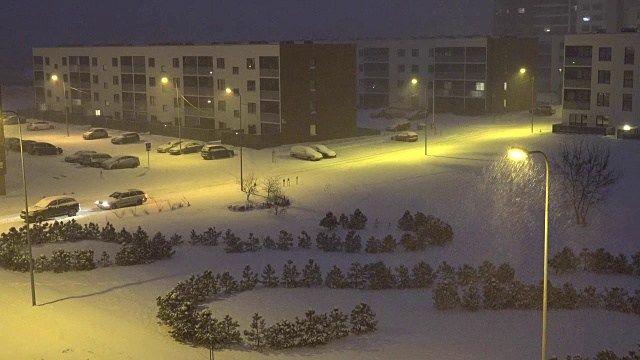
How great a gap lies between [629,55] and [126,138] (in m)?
43.8

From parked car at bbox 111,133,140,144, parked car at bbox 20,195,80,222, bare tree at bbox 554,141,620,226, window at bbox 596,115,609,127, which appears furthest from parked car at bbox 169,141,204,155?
window at bbox 596,115,609,127

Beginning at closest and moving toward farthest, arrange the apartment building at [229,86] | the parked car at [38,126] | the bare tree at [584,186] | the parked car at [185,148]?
1. the bare tree at [584,186]
2. the parked car at [185,148]
3. the apartment building at [229,86]
4. the parked car at [38,126]

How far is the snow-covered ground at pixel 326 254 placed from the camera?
21703mm

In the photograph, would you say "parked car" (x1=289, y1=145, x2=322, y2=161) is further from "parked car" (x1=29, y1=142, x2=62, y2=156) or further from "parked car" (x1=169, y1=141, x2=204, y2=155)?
"parked car" (x1=29, y1=142, x2=62, y2=156)

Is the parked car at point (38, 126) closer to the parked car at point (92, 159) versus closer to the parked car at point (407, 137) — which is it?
the parked car at point (92, 159)

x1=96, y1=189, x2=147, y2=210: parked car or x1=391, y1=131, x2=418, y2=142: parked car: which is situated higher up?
x1=391, y1=131, x2=418, y2=142: parked car

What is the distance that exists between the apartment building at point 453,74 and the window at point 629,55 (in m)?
19.5

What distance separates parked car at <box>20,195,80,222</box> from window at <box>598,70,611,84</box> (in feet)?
154

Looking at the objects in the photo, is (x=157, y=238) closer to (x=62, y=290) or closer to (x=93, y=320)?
(x=62, y=290)

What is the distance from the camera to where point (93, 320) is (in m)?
23.3

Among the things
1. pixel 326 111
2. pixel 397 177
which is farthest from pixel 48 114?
pixel 397 177

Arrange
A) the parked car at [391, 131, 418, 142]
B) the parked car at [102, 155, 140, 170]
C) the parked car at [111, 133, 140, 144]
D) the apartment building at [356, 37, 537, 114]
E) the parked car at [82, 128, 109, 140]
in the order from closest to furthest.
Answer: the parked car at [102, 155, 140, 170]
the parked car at [391, 131, 418, 142]
the parked car at [111, 133, 140, 144]
the parked car at [82, 128, 109, 140]
the apartment building at [356, 37, 537, 114]

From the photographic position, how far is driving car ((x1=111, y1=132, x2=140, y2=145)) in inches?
2596

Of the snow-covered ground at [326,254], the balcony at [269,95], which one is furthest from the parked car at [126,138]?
the balcony at [269,95]
